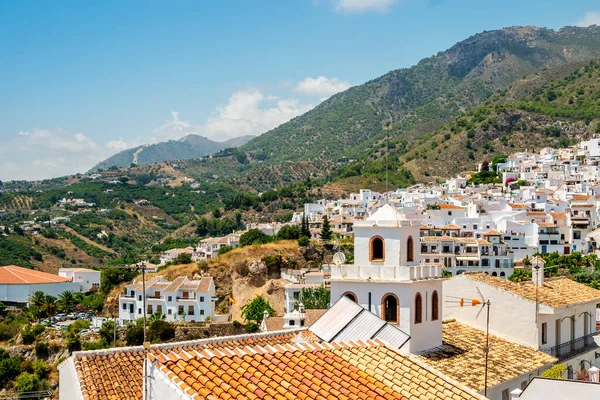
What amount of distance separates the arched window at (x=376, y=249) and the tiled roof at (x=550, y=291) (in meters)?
4.39

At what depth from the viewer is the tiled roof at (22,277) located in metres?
76.1

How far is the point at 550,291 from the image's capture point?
21781 millimetres

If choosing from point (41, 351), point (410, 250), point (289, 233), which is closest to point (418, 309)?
point (410, 250)

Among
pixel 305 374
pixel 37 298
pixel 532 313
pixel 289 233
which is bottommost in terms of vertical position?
pixel 37 298

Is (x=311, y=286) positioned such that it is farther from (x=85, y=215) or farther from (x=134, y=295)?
(x=85, y=215)

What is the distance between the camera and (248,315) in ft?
172

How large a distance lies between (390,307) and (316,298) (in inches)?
1271

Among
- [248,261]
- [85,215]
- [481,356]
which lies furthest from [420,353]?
[85,215]

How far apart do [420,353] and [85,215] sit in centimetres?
12483

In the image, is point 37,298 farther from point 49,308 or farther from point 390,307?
point 390,307

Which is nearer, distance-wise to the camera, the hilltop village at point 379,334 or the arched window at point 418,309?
the hilltop village at point 379,334

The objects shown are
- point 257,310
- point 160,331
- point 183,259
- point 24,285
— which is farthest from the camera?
point 183,259

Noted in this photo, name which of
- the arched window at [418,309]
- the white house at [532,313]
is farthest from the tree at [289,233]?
the arched window at [418,309]

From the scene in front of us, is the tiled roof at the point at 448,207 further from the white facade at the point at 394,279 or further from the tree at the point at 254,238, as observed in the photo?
the white facade at the point at 394,279
